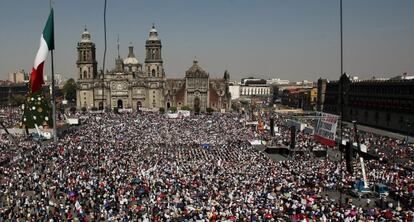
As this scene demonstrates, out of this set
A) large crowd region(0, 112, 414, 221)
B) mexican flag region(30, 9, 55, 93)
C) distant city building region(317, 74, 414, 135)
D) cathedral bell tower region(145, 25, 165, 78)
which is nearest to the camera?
large crowd region(0, 112, 414, 221)

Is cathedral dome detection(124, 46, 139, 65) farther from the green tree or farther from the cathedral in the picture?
the green tree

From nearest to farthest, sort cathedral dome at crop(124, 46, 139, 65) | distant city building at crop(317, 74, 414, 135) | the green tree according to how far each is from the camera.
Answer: the green tree < distant city building at crop(317, 74, 414, 135) < cathedral dome at crop(124, 46, 139, 65)

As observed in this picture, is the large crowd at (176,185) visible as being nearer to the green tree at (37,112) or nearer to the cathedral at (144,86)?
the green tree at (37,112)

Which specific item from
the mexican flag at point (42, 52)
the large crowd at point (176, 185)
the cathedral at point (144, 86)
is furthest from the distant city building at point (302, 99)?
the mexican flag at point (42, 52)

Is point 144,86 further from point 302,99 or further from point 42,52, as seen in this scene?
point 42,52

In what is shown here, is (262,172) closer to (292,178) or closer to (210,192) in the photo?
(292,178)

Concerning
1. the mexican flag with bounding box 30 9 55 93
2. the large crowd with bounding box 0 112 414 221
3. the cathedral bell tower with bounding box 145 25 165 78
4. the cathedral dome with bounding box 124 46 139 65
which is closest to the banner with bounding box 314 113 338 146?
the large crowd with bounding box 0 112 414 221

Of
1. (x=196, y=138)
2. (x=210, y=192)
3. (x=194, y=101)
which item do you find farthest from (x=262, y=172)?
(x=194, y=101)
